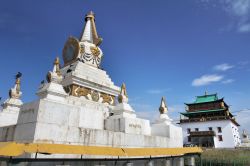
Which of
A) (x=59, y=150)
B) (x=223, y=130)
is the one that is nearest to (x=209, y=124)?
(x=223, y=130)

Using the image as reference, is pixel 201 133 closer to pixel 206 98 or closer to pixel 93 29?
pixel 206 98

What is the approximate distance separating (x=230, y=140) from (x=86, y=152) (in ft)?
172

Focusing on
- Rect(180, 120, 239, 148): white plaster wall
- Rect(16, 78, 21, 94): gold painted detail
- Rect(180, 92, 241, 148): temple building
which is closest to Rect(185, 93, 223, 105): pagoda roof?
Rect(180, 92, 241, 148): temple building

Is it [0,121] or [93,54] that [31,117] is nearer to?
[0,121]

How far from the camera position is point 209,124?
5400 cm

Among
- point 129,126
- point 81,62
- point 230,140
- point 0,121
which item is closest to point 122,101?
point 129,126

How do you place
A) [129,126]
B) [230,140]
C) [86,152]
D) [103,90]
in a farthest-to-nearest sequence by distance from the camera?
[230,140], [103,90], [129,126], [86,152]

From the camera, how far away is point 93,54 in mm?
18188

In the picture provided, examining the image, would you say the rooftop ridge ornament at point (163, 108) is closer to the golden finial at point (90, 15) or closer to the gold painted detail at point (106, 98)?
the gold painted detail at point (106, 98)

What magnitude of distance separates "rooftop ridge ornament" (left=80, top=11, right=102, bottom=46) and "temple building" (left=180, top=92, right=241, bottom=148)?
41320 mm

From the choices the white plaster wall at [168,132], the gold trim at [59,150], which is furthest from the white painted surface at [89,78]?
the gold trim at [59,150]

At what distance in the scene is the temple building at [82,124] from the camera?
7.21 m

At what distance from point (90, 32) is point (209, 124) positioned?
1755 inches

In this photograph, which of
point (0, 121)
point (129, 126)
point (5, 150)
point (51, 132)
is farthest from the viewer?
point (0, 121)
